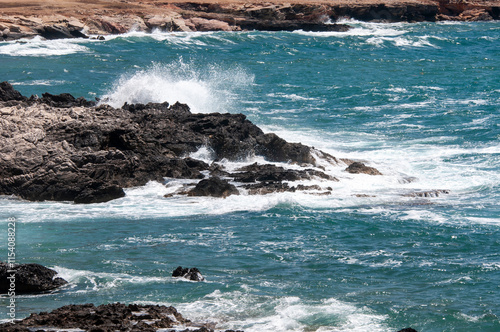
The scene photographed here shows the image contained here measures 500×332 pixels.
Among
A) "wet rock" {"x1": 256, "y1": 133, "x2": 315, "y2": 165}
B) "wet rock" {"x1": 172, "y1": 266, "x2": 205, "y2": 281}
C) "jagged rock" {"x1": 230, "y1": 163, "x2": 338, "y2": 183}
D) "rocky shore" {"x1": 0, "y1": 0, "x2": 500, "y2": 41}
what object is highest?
"rocky shore" {"x1": 0, "y1": 0, "x2": 500, "y2": 41}

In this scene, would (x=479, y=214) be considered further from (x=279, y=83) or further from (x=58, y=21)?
(x=58, y=21)

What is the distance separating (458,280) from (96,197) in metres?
8.69

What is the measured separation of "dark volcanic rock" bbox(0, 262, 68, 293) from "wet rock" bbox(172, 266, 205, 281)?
186 centimetres

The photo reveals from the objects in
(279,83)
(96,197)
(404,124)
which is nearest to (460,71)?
(279,83)

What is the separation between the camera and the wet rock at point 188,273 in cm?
1177

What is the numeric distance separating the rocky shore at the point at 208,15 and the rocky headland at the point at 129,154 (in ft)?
93.9

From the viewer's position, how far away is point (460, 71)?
127ft

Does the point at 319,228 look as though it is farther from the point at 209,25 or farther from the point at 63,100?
the point at 209,25

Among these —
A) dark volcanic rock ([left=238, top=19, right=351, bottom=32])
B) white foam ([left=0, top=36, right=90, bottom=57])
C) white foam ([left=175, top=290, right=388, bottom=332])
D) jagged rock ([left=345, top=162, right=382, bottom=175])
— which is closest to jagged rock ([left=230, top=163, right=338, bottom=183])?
jagged rock ([left=345, top=162, right=382, bottom=175])

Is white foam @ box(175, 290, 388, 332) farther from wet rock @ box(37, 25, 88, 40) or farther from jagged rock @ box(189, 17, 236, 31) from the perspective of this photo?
jagged rock @ box(189, 17, 236, 31)

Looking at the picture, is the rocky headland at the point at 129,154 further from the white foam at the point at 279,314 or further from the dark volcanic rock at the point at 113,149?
the white foam at the point at 279,314

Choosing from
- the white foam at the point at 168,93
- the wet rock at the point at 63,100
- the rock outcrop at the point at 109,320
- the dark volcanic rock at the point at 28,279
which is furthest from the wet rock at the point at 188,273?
the white foam at the point at 168,93

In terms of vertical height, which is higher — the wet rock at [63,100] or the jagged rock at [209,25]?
the jagged rock at [209,25]

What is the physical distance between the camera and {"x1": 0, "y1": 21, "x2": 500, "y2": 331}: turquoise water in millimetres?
10805
